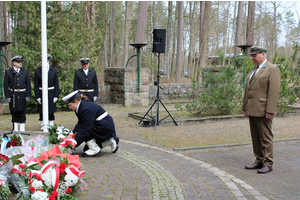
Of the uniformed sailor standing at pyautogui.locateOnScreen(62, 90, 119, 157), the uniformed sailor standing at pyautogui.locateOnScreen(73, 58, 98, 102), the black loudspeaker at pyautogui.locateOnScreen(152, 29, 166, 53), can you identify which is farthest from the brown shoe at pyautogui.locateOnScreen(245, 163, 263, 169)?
the uniformed sailor standing at pyautogui.locateOnScreen(73, 58, 98, 102)

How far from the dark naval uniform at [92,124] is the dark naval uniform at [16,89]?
9.59 feet

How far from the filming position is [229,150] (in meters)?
6.28

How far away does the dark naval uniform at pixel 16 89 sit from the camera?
7.39 meters

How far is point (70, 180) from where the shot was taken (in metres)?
3.36

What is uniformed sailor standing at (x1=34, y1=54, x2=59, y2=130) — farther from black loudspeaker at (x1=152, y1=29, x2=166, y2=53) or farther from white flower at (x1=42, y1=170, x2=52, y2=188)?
white flower at (x1=42, y1=170, x2=52, y2=188)

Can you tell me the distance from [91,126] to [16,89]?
3369 mm

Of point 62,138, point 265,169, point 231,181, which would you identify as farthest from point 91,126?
point 265,169


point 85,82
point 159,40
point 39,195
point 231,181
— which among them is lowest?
point 231,181

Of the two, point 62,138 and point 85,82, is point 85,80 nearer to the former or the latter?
point 85,82

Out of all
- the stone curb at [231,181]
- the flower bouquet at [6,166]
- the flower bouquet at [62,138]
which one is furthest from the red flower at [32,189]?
the stone curb at [231,181]

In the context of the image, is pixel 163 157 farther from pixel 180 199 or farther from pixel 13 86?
pixel 13 86

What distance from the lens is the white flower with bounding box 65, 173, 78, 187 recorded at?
3344 millimetres

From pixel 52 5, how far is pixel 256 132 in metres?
9.94

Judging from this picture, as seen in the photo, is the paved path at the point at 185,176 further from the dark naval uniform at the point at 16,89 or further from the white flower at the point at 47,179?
the dark naval uniform at the point at 16,89
